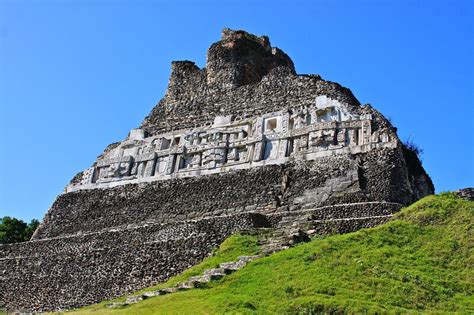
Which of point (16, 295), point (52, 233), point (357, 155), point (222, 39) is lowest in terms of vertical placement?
point (16, 295)

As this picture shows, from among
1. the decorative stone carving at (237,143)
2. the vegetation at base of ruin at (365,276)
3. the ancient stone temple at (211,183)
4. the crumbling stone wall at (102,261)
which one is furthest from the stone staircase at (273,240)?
the decorative stone carving at (237,143)

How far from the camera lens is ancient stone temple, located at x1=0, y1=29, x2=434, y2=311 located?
766 inches

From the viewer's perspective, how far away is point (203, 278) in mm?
14852

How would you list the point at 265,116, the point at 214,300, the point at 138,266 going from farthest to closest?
the point at 265,116 → the point at 138,266 → the point at 214,300

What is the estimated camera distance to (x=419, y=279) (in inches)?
515

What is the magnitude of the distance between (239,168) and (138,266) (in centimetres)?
597

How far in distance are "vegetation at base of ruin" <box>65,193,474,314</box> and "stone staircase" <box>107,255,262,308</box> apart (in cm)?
30

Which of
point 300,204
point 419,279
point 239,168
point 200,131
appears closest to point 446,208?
point 419,279

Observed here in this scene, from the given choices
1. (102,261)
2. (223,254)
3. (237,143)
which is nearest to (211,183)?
(237,143)

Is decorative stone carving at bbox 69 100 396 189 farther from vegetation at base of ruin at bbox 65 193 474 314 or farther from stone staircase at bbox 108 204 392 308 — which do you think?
vegetation at base of ruin at bbox 65 193 474 314

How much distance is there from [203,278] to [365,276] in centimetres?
384

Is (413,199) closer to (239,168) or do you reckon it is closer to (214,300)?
(239,168)

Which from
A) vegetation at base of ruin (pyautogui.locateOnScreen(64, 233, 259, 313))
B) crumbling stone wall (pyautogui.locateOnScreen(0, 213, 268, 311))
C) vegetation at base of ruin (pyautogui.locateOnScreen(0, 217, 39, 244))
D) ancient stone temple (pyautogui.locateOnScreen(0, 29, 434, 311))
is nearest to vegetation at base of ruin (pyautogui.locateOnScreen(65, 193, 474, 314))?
vegetation at base of ruin (pyautogui.locateOnScreen(64, 233, 259, 313))

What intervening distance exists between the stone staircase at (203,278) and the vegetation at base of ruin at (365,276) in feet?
1.00
